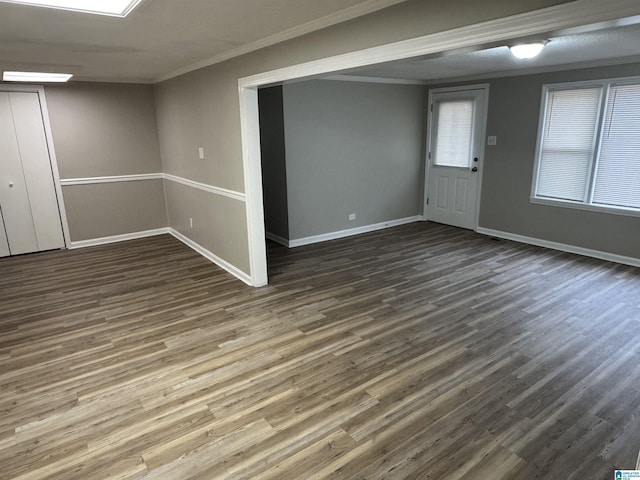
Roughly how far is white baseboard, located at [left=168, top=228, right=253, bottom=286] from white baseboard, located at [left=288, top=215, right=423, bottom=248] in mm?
1116

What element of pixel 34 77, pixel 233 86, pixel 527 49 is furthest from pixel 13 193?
pixel 527 49

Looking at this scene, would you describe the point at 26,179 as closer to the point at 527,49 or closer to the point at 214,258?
the point at 214,258

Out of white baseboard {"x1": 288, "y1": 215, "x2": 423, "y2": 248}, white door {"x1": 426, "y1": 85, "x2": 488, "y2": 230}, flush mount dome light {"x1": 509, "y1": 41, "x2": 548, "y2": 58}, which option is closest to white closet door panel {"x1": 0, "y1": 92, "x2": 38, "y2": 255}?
white baseboard {"x1": 288, "y1": 215, "x2": 423, "y2": 248}

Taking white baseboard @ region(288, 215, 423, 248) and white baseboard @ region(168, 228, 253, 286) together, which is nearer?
white baseboard @ region(168, 228, 253, 286)

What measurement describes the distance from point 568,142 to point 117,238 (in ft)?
21.2

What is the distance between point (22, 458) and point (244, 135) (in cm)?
295

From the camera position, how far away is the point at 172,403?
2.51 metres

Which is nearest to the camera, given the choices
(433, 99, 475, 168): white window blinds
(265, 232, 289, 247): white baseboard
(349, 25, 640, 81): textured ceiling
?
(349, 25, 640, 81): textured ceiling

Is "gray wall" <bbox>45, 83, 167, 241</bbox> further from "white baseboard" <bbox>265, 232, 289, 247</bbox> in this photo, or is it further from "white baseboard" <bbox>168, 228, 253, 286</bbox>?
"white baseboard" <bbox>265, 232, 289, 247</bbox>

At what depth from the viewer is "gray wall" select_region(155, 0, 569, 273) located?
6.39ft

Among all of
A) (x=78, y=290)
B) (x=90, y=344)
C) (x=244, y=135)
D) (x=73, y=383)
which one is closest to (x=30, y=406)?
(x=73, y=383)

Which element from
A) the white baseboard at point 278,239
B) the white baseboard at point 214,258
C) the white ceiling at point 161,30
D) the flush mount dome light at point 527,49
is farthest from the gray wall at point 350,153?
the flush mount dome light at point 527,49

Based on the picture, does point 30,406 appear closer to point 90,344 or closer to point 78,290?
point 90,344

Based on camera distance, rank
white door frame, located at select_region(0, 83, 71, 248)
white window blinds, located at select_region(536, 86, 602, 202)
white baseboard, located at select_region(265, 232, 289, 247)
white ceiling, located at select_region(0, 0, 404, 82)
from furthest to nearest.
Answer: white baseboard, located at select_region(265, 232, 289, 247) → white door frame, located at select_region(0, 83, 71, 248) → white window blinds, located at select_region(536, 86, 602, 202) → white ceiling, located at select_region(0, 0, 404, 82)
